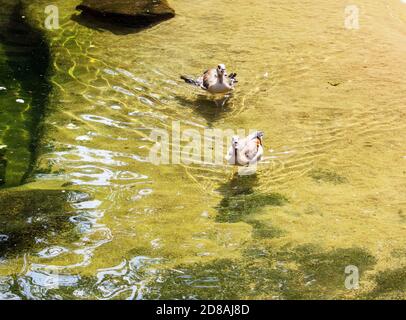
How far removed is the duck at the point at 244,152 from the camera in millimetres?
6762

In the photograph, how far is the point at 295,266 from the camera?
502 centimetres

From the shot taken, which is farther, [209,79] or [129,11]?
[129,11]

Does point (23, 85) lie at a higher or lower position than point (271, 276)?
higher

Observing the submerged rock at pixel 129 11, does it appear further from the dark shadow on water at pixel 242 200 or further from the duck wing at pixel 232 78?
the dark shadow on water at pixel 242 200

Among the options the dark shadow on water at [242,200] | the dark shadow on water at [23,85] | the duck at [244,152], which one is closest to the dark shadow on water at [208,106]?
the duck at [244,152]

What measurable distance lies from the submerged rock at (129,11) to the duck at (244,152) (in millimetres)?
5196

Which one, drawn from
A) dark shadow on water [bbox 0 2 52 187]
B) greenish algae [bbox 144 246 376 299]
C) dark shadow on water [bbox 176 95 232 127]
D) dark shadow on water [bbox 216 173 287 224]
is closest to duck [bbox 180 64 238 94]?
dark shadow on water [bbox 176 95 232 127]

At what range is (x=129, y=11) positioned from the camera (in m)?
11.5

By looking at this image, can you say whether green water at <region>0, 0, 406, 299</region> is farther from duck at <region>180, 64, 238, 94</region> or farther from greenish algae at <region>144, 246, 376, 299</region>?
duck at <region>180, 64, 238, 94</region>

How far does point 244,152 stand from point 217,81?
203 centimetres

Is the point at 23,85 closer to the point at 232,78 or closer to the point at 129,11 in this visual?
the point at 232,78

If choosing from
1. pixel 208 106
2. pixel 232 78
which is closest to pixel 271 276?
Answer: pixel 208 106

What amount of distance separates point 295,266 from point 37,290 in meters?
1.99
